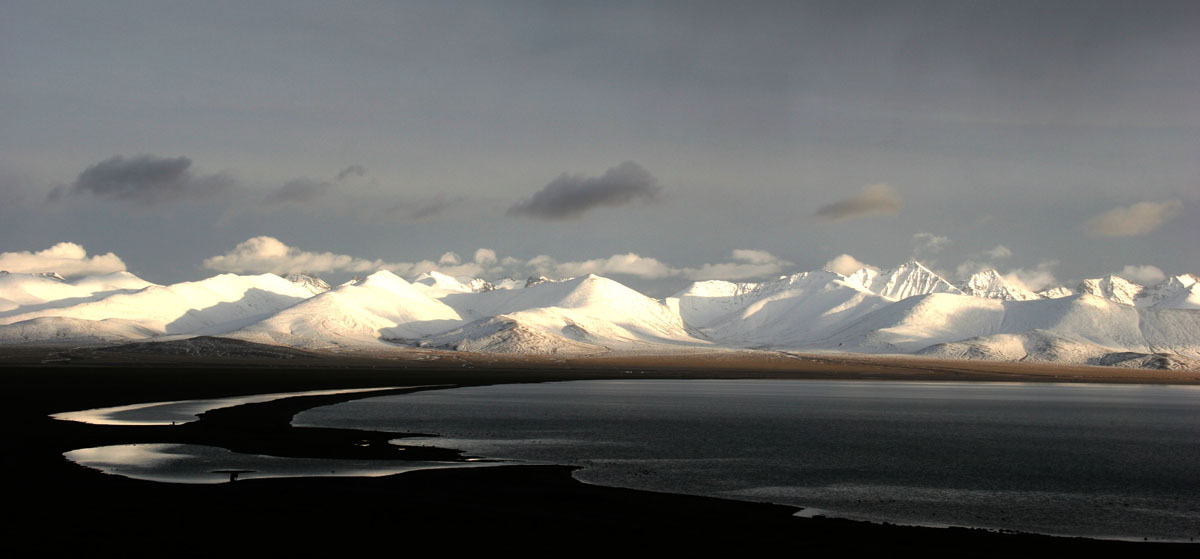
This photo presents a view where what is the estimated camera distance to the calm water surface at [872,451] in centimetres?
4162

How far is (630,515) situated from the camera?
124 feet

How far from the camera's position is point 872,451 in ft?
208

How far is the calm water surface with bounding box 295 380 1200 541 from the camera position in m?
41.6

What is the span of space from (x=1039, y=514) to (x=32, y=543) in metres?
36.6

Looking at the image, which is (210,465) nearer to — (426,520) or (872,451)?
(426,520)

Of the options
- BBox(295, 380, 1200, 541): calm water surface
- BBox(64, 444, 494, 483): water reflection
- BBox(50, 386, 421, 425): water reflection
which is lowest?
BBox(295, 380, 1200, 541): calm water surface

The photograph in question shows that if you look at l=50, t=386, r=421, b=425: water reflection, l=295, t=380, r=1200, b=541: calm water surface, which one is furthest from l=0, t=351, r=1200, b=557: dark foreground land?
l=50, t=386, r=421, b=425: water reflection

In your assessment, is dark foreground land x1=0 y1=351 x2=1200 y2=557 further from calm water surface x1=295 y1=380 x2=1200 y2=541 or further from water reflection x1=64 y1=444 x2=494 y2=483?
calm water surface x1=295 y1=380 x2=1200 y2=541

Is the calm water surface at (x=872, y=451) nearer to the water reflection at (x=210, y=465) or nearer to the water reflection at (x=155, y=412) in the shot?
the water reflection at (x=210, y=465)

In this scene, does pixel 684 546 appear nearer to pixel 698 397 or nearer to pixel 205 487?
pixel 205 487

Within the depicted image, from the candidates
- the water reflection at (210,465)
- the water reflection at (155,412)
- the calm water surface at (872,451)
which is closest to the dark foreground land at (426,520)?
the water reflection at (210,465)

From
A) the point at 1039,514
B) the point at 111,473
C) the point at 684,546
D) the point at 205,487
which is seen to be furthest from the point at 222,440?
the point at 1039,514

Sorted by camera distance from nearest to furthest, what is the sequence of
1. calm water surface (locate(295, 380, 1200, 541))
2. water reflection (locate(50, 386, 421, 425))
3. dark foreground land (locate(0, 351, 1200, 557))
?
dark foreground land (locate(0, 351, 1200, 557)) → calm water surface (locate(295, 380, 1200, 541)) → water reflection (locate(50, 386, 421, 425))

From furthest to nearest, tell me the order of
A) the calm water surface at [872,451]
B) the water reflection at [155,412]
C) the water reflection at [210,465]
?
the water reflection at [155,412], the water reflection at [210,465], the calm water surface at [872,451]
